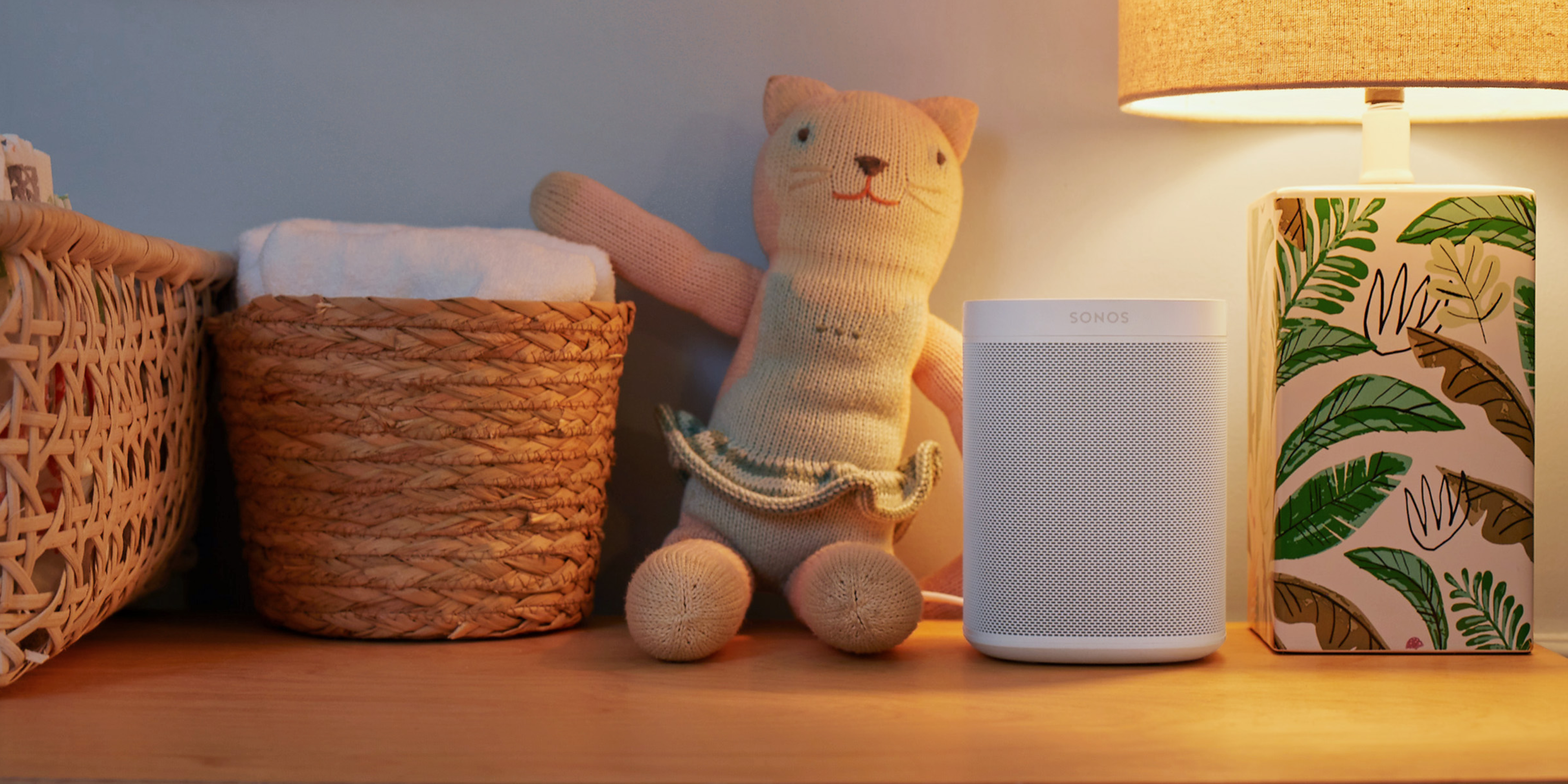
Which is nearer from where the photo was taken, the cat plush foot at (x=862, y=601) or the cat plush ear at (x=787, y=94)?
the cat plush foot at (x=862, y=601)

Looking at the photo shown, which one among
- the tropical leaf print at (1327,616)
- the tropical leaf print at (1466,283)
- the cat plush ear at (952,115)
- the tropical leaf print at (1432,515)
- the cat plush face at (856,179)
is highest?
the cat plush ear at (952,115)

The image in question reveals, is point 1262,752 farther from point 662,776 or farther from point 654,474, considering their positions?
point 654,474

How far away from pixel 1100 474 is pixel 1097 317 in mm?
98

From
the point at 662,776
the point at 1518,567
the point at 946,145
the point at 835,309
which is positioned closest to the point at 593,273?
the point at 835,309

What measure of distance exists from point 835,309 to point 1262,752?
42cm

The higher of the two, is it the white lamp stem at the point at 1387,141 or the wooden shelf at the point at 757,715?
the white lamp stem at the point at 1387,141

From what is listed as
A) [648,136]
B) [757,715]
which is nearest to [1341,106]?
[648,136]

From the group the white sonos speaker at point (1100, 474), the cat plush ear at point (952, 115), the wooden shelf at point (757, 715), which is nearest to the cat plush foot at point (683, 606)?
the wooden shelf at point (757, 715)

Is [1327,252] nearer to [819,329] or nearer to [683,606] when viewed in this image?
[819,329]

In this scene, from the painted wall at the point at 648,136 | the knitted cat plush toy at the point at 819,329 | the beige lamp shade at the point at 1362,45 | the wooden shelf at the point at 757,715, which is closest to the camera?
the wooden shelf at the point at 757,715

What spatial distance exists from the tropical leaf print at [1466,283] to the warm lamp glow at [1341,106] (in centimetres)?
17

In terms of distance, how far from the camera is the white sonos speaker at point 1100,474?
2.45 ft

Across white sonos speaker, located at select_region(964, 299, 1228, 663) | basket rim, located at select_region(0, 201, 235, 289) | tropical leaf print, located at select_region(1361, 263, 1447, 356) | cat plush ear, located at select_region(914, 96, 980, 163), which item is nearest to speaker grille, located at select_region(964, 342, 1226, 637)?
white sonos speaker, located at select_region(964, 299, 1228, 663)

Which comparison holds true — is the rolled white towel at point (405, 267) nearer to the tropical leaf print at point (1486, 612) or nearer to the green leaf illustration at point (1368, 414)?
the green leaf illustration at point (1368, 414)
